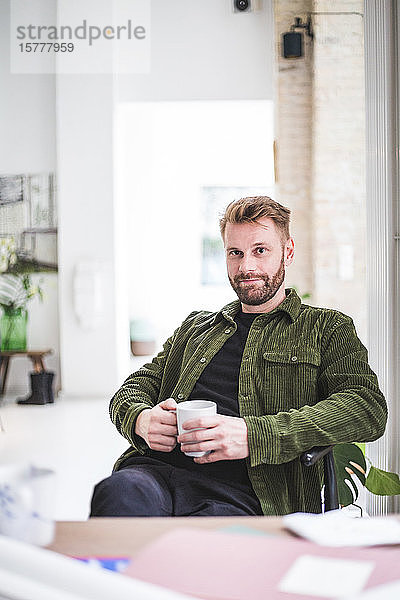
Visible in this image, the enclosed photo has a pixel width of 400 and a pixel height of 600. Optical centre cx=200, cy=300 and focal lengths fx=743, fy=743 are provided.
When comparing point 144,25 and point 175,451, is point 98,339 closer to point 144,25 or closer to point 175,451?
point 144,25

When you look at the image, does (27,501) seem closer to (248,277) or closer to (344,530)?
(344,530)

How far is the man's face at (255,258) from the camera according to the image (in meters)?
1.37

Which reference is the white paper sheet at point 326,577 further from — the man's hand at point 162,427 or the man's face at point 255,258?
the man's face at point 255,258

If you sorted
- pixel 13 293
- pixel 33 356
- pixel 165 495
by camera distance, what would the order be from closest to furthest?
pixel 165 495
pixel 33 356
pixel 13 293

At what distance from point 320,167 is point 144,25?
1.47 meters

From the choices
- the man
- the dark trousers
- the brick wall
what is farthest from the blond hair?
the brick wall

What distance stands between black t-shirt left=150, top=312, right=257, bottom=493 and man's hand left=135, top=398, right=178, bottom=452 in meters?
0.07

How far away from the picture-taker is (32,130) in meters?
4.32

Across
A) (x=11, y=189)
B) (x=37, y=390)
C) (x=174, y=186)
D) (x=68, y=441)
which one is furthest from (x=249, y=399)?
(x=174, y=186)

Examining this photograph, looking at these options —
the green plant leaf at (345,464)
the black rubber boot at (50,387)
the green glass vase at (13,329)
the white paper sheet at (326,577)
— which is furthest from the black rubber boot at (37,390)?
the white paper sheet at (326,577)

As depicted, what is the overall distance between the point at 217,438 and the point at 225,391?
0.23m

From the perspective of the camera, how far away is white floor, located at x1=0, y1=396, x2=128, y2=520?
2.46 meters

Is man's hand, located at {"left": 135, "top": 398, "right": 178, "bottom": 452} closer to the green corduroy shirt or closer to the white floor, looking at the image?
the green corduroy shirt

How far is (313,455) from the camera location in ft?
3.91
